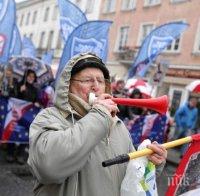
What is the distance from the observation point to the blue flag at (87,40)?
24.7 ft

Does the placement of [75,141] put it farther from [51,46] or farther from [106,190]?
[51,46]

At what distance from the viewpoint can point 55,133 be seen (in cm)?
194

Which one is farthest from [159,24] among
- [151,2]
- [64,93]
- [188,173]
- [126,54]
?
[64,93]

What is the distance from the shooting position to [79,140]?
188cm

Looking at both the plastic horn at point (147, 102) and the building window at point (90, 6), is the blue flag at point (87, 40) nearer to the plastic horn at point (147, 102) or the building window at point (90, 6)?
the plastic horn at point (147, 102)

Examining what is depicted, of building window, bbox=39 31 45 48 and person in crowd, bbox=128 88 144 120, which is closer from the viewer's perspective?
person in crowd, bbox=128 88 144 120

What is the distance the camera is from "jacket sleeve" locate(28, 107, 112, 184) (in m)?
1.87

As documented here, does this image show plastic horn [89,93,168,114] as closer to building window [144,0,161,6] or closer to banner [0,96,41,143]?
banner [0,96,41,143]

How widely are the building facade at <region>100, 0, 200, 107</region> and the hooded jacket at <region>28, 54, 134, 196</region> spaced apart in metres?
19.7

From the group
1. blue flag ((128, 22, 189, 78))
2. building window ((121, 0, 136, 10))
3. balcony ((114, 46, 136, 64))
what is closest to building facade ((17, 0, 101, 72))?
building window ((121, 0, 136, 10))

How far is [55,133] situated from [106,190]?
1.27ft

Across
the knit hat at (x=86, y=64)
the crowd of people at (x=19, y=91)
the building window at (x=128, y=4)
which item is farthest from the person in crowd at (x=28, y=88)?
the building window at (x=128, y=4)

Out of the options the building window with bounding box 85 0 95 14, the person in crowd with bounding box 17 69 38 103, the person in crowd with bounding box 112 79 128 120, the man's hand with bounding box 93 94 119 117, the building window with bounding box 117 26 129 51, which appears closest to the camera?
the man's hand with bounding box 93 94 119 117

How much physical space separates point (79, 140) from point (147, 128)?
747 cm
